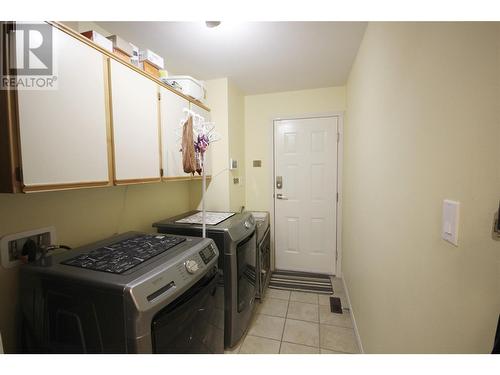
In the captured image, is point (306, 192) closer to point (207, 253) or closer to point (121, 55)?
point (207, 253)

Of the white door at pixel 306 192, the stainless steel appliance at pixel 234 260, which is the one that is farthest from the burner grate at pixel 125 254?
the white door at pixel 306 192

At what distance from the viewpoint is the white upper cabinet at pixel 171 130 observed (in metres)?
1.47

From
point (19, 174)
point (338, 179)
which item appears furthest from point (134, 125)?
point (338, 179)

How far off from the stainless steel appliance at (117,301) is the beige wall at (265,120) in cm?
177

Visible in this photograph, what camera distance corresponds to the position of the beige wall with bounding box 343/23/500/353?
51cm

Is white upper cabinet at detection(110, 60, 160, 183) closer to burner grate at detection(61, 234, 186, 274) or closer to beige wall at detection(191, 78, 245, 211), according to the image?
burner grate at detection(61, 234, 186, 274)

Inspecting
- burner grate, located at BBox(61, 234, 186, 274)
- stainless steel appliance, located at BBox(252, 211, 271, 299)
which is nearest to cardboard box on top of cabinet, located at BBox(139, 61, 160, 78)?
burner grate, located at BBox(61, 234, 186, 274)

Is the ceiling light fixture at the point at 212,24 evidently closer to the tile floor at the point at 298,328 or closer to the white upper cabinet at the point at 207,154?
the white upper cabinet at the point at 207,154

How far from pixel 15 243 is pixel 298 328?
1.99 meters

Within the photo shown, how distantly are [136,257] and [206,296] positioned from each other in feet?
1.34

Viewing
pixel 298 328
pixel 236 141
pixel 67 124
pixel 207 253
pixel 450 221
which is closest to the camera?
pixel 450 221

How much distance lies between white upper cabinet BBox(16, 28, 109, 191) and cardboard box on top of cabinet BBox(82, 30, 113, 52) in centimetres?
8

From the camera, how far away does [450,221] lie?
2.03ft

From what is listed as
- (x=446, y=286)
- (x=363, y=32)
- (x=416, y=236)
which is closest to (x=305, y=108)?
(x=363, y=32)
